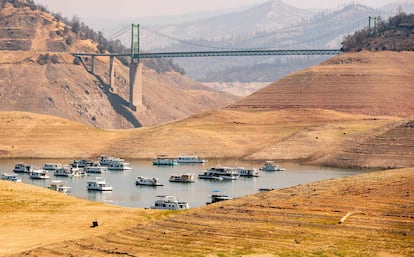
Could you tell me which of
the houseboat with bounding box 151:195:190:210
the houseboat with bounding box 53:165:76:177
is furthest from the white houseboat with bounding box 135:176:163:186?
the houseboat with bounding box 151:195:190:210

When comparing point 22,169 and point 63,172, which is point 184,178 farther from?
point 22,169

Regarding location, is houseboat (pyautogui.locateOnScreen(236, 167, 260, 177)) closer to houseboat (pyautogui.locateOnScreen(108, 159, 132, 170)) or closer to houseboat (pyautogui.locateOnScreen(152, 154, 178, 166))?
houseboat (pyautogui.locateOnScreen(108, 159, 132, 170))

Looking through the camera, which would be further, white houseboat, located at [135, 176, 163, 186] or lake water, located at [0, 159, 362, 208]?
white houseboat, located at [135, 176, 163, 186]

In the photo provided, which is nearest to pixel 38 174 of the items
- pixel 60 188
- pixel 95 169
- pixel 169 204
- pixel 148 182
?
pixel 95 169

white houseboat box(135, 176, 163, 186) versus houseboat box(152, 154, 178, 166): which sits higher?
white houseboat box(135, 176, 163, 186)

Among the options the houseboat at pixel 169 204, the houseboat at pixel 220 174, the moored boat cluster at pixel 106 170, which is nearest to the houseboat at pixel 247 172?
the moored boat cluster at pixel 106 170

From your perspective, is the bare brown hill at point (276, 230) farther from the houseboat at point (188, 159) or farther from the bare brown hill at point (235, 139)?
the houseboat at point (188, 159)

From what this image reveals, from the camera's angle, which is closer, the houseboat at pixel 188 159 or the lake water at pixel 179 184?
the lake water at pixel 179 184
